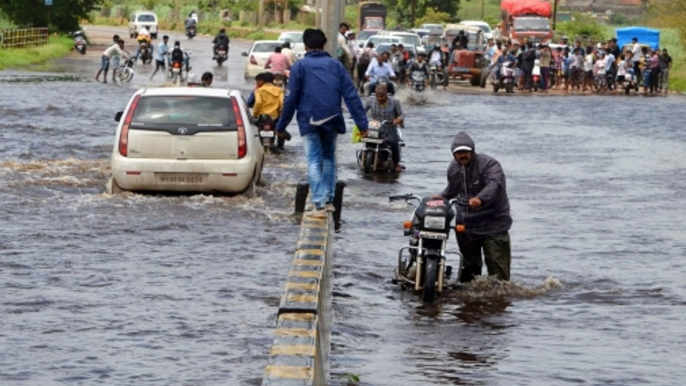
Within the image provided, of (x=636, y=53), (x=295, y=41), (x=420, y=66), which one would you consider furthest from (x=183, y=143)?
(x=295, y=41)

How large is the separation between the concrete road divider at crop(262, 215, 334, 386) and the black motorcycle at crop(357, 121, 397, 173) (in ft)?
36.1

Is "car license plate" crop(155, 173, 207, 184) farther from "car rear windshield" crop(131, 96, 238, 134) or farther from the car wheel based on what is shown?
the car wheel

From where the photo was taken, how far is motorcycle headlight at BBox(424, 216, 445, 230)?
478 inches

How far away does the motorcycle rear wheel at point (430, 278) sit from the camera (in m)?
12.3

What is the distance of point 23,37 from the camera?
63719 millimetres

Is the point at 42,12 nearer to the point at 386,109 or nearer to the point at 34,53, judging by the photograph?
the point at 34,53

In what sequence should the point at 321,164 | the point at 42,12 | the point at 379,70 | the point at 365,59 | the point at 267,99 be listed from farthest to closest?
the point at 42,12 → the point at 365,59 → the point at 379,70 → the point at 267,99 → the point at 321,164

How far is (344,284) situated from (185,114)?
478 centimetres

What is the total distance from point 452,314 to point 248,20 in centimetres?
10443

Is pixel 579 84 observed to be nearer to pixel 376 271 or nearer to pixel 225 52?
pixel 225 52

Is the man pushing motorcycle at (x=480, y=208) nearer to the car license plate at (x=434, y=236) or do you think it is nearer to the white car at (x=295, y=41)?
the car license plate at (x=434, y=236)

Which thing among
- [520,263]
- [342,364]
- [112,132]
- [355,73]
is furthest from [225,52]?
[342,364]

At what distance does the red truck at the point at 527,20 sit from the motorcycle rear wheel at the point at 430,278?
193 feet

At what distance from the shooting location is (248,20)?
379ft
